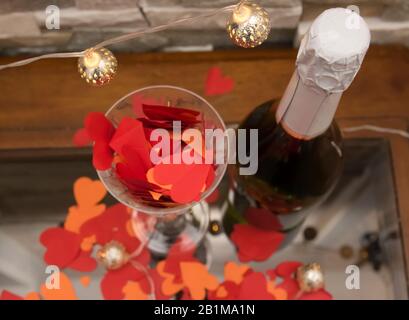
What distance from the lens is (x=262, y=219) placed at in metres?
0.54

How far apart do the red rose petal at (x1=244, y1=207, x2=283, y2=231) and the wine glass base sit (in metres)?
0.05

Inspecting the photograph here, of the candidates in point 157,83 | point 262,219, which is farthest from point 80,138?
point 262,219

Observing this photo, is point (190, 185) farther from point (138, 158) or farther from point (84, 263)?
point (84, 263)

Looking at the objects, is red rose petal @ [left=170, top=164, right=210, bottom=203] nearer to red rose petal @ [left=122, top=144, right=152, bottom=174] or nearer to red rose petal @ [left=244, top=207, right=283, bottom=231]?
red rose petal @ [left=122, top=144, right=152, bottom=174]

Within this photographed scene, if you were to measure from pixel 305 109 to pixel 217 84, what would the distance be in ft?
0.53

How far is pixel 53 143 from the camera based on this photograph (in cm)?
52

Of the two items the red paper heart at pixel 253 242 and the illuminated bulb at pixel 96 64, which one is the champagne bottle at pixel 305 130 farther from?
the illuminated bulb at pixel 96 64

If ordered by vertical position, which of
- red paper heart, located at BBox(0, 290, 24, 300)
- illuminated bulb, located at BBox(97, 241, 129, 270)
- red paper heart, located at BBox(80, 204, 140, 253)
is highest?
red paper heart, located at BBox(80, 204, 140, 253)

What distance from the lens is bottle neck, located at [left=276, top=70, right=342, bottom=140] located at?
359 millimetres

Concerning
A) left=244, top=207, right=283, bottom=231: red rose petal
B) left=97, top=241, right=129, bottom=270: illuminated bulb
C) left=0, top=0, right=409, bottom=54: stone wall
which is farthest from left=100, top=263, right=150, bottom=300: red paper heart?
left=0, top=0, right=409, bottom=54: stone wall

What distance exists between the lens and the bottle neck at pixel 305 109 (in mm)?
359

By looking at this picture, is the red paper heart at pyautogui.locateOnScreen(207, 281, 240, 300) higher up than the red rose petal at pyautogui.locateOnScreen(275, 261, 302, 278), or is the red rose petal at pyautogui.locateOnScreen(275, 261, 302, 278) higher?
the red rose petal at pyautogui.locateOnScreen(275, 261, 302, 278)

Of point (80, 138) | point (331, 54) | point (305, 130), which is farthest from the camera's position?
point (80, 138)
